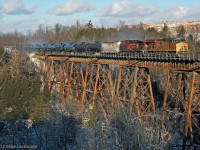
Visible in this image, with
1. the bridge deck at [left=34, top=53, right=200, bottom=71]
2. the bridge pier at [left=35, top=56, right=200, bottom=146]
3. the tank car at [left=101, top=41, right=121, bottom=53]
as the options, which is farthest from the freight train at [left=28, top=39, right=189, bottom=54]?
the bridge deck at [left=34, top=53, right=200, bottom=71]

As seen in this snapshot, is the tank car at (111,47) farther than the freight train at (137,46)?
Yes

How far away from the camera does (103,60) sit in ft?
88.3

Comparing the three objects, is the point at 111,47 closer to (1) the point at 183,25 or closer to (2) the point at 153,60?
(2) the point at 153,60

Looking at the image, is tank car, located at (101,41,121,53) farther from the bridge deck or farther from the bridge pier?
the bridge pier

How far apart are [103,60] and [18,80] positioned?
13.7 m

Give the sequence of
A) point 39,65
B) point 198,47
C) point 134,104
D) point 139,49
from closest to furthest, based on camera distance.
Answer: point 134,104, point 139,49, point 198,47, point 39,65

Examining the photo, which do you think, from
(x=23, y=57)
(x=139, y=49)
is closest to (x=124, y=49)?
(x=139, y=49)

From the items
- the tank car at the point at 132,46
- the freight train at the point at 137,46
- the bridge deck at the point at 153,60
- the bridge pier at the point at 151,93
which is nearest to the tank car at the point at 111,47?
the freight train at the point at 137,46

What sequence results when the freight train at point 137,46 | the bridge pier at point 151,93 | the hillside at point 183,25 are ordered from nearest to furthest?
the bridge pier at point 151,93 < the freight train at point 137,46 < the hillside at point 183,25

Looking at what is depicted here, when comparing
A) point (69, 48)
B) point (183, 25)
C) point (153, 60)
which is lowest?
point (153, 60)

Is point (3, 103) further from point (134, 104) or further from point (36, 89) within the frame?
point (134, 104)

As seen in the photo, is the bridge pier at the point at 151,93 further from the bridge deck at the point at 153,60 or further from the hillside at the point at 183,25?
the hillside at the point at 183,25

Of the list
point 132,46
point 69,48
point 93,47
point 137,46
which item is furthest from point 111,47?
point 69,48

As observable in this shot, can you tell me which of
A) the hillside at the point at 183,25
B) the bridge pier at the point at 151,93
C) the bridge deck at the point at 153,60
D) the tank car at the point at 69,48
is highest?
the hillside at the point at 183,25
